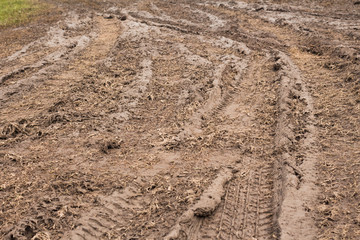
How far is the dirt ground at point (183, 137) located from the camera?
379 centimetres

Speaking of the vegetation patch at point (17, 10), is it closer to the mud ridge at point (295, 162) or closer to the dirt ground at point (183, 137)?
the dirt ground at point (183, 137)

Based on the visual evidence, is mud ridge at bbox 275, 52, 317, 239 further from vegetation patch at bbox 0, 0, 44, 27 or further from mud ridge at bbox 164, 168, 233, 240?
vegetation patch at bbox 0, 0, 44, 27

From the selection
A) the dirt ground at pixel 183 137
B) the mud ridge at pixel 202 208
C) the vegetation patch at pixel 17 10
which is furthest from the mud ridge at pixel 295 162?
the vegetation patch at pixel 17 10

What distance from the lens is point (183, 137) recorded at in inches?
212

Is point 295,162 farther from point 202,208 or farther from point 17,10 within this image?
point 17,10

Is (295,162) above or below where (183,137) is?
above

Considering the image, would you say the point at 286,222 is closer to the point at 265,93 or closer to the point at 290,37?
the point at 265,93

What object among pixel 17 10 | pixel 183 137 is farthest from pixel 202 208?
pixel 17 10

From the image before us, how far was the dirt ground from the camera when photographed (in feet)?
12.5

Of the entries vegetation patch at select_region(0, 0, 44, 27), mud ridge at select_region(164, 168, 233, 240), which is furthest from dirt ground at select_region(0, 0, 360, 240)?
vegetation patch at select_region(0, 0, 44, 27)

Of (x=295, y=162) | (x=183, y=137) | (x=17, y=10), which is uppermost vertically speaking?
(x=295, y=162)

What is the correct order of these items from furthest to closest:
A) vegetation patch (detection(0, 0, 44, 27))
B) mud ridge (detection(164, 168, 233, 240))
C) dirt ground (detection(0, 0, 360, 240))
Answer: vegetation patch (detection(0, 0, 44, 27)) < dirt ground (detection(0, 0, 360, 240)) < mud ridge (detection(164, 168, 233, 240))

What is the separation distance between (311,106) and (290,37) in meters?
5.31

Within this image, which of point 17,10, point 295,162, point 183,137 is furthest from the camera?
point 17,10
